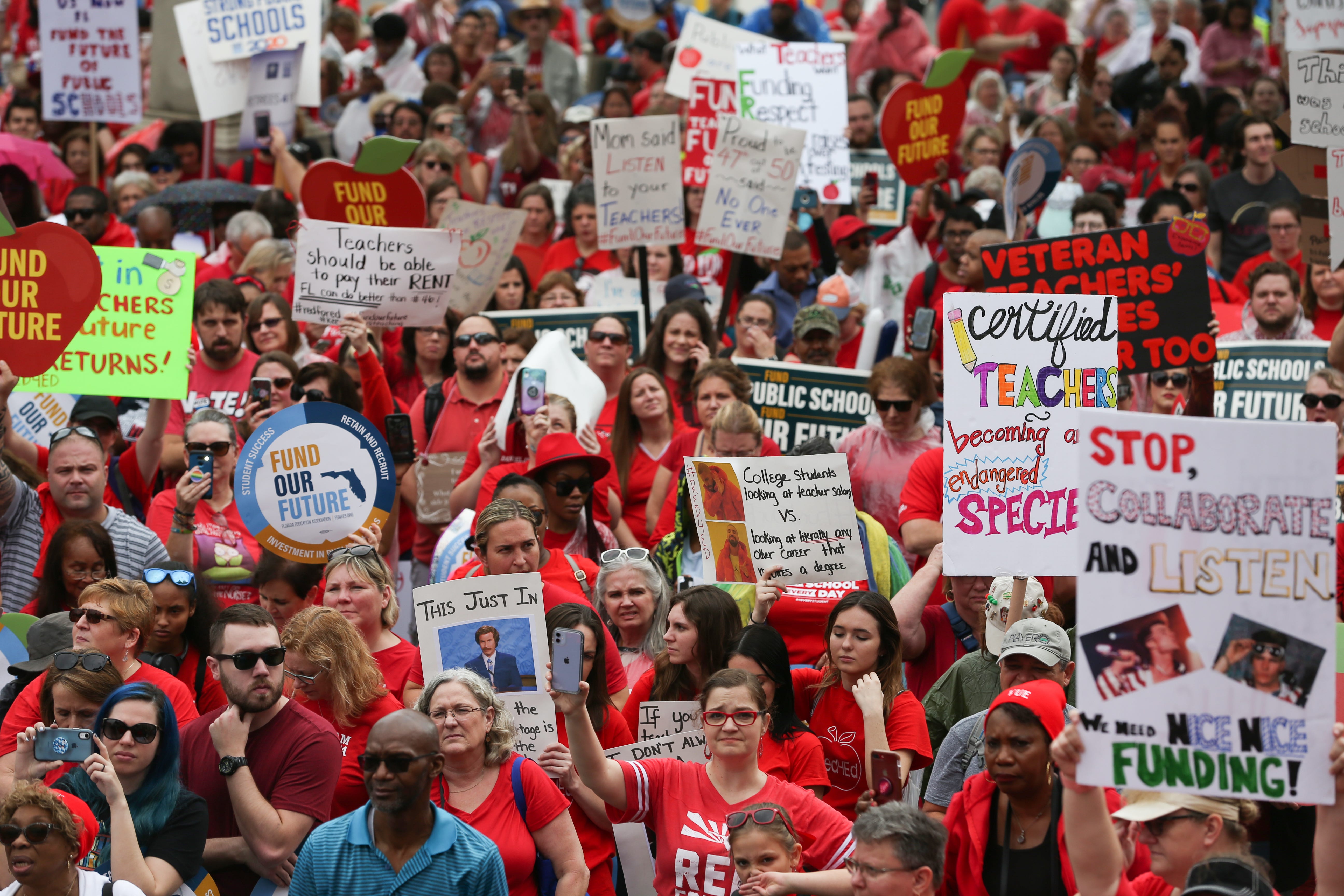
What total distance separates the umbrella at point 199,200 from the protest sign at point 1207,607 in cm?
922

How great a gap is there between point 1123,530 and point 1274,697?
544mm

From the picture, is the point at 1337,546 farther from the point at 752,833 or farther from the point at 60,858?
the point at 60,858

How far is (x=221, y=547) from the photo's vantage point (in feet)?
24.1

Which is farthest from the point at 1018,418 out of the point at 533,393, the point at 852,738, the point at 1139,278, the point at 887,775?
the point at 533,393

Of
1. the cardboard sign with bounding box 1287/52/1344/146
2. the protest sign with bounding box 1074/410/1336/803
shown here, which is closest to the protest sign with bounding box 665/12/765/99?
the cardboard sign with bounding box 1287/52/1344/146

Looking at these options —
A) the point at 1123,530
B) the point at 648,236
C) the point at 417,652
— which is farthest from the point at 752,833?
the point at 648,236

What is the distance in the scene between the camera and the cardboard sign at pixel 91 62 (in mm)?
12664

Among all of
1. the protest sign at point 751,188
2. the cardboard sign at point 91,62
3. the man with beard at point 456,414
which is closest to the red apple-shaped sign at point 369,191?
the man with beard at point 456,414

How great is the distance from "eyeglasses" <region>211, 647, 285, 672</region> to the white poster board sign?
7734 mm

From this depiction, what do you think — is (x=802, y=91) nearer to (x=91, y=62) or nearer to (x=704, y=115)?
(x=704, y=115)

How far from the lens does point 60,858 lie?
462cm

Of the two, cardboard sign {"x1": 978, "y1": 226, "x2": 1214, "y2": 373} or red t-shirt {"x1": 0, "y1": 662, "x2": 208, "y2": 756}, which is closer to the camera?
red t-shirt {"x1": 0, "y1": 662, "x2": 208, "y2": 756}

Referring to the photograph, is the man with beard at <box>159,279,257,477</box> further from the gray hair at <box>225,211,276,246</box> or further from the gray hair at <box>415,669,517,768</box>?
the gray hair at <box>415,669,517,768</box>

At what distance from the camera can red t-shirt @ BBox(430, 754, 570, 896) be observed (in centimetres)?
524
